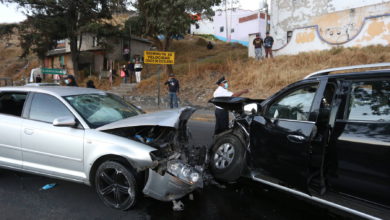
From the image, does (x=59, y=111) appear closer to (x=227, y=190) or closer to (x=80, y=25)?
(x=227, y=190)

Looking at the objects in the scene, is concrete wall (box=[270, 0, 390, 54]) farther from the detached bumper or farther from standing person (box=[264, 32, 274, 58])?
the detached bumper

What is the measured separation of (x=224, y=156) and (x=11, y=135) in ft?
10.3

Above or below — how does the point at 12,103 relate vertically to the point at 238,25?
below

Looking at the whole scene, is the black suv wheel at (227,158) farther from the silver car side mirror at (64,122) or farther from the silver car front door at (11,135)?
the silver car front door at (11,135)

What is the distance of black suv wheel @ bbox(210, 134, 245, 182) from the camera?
Result: 410cm

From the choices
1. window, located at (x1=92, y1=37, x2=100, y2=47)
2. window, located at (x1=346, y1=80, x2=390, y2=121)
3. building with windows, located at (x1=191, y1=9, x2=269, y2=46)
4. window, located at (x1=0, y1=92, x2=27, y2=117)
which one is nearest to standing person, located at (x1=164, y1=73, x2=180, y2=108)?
window, located at (x1=0, y1=92, x2=27, y2=117)

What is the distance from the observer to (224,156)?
435cm

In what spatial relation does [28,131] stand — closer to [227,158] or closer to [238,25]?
[227,158]

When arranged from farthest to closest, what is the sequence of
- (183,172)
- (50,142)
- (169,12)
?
1. (169,12)
2. (50,142)
3. (183,172)

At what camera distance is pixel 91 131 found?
3.46 meters

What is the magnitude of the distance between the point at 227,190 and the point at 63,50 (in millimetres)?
32817

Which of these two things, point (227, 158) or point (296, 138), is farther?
point (227, 158)

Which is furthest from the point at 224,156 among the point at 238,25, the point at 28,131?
the point at 238,25

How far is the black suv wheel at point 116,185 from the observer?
3.23 m
